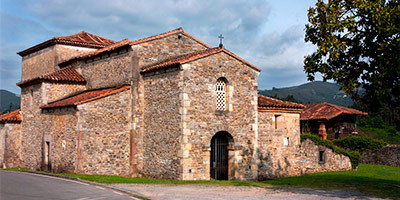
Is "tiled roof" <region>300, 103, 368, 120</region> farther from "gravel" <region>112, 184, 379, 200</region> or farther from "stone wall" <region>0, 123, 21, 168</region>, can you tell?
"stone wall" <region>0, 123, 21, 168</region>

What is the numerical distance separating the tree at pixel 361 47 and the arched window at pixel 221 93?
20.5 ft

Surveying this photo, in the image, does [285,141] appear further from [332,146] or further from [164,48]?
[164,48]

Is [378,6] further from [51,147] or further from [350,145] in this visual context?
[350,145]

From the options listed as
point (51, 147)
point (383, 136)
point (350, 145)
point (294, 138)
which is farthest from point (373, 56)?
point (383, 136)

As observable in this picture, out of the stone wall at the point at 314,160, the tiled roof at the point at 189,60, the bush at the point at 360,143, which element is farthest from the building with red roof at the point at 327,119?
the tiled roof at the point at 189,60

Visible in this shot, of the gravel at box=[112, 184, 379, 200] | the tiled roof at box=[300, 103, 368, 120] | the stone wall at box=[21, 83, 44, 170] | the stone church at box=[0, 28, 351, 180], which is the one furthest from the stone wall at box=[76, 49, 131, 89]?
the tiled roof at box=[300, 103, 368, 120]

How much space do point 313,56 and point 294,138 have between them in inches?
421

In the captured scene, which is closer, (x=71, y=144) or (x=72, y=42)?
(x=71, y=144)

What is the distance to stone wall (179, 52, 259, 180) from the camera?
19484 millimetres

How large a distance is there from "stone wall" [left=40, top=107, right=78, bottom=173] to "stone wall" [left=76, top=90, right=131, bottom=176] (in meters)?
0.55

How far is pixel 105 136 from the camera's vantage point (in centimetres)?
2111

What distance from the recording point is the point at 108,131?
2123 centimetres

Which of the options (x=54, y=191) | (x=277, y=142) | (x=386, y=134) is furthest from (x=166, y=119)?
(x=386, y=134)

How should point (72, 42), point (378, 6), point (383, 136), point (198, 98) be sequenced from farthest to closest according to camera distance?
point (383, 136) < point (72, 42) < point (198, 98) < point (378, 6)
